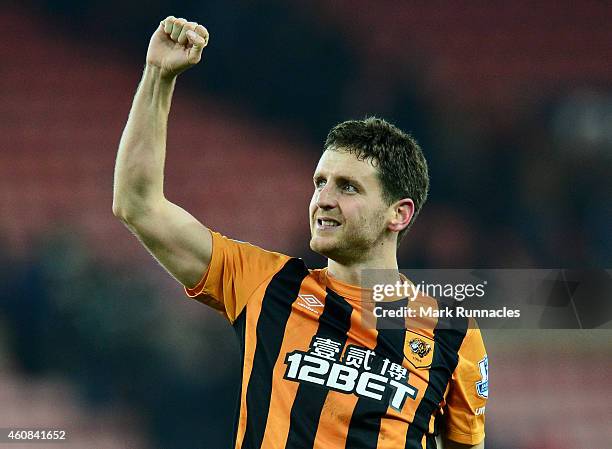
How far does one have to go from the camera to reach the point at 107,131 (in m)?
4.84

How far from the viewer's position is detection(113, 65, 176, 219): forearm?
1.69 m

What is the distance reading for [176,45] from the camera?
1.67 metres

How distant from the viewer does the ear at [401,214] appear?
2.17 metres

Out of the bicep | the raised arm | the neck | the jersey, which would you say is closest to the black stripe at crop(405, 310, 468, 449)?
the jersey

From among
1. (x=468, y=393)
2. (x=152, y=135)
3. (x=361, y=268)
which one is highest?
(x=152, y=135)

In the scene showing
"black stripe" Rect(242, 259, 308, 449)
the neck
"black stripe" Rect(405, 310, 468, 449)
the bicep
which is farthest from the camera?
the neck

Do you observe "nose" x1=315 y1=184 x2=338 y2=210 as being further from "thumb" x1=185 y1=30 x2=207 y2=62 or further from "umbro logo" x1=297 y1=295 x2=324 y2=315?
"thumb" x1=185 y1=30 x2=207 y2=62

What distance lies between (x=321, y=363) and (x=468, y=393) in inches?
18.2

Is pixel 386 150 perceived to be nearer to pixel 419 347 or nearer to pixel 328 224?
pixel 328 224

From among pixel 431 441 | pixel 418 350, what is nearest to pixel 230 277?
pixel 418 350

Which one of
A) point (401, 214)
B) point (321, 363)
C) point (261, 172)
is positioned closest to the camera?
point (321, 363)

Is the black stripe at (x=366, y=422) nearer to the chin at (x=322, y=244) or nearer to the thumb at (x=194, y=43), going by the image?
the chin at (x=322, y=244)

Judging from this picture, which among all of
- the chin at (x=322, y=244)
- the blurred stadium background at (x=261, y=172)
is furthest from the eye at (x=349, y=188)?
the blurred stadium background at (x=261, y=172)

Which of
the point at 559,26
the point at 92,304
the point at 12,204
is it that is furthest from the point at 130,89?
the point at 559,26
